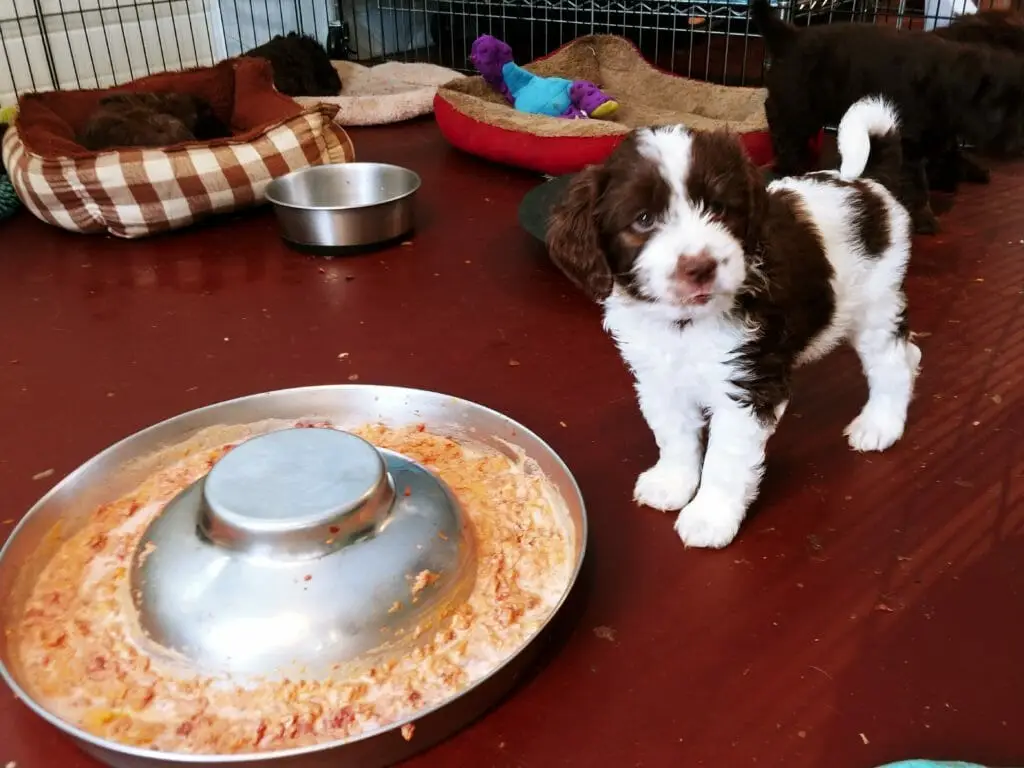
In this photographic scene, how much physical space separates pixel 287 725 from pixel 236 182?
234 cm

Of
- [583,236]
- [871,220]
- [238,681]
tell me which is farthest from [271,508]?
[871,220]

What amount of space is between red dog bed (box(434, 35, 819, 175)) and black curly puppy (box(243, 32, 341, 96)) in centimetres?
99

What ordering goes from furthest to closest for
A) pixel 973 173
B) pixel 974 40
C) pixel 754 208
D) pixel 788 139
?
1. pixel 973 173
2. pixel 974 40
3. pixel 788 139
4. pixel 754 208

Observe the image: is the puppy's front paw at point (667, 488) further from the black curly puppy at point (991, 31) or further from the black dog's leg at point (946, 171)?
the black curly puppy at point (991, 31)

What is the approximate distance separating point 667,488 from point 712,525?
145 mm

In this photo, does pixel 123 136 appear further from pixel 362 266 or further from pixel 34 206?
pixel 362 266

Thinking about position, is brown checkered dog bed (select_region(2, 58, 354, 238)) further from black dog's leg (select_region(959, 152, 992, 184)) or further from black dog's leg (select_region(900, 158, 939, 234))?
black dog's leg (select_region(959, 152, 992, 184))

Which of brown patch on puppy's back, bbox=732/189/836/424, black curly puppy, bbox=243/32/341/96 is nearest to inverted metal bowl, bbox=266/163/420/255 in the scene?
black curly puppy, bbox=243/32/341/96

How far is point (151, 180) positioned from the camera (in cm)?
302

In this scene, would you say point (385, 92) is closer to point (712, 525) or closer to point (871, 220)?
point (871, 220)

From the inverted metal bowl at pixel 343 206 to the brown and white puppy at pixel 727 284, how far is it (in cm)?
157

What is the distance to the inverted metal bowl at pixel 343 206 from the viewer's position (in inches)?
117

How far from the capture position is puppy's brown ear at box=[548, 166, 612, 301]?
1.47 meters

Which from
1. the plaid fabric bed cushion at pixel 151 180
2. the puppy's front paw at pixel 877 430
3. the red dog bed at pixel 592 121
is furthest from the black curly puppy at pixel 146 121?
the puppy's front paw at pixel 877 430
